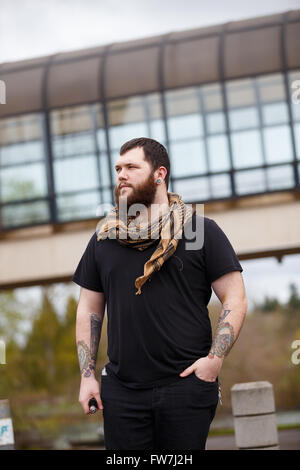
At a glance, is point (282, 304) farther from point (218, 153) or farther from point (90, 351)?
point (90, 351)

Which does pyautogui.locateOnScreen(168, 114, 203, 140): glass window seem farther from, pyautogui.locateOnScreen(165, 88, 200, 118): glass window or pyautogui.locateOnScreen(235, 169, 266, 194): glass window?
pyautogui.locateOnScreen(235, 169, 266, 194): glass window

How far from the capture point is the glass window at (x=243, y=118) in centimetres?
1589

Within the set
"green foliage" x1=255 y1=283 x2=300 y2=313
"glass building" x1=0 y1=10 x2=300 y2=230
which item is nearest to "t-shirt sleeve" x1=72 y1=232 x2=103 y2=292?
"glass building" x1=0 y1=10 x2=300 y2=230

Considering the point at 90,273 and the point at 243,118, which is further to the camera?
the point at 243,118

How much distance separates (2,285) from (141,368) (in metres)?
12.2

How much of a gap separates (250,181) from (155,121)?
2443 mm

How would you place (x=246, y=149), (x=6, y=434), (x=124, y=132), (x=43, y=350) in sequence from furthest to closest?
(x=43, y=350), (x=124, y=132), (x=246, y=149), (x=6, y=434)

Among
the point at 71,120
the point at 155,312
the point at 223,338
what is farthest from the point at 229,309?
the point at 71,120

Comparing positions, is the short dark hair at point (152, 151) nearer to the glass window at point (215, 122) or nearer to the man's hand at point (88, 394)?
the man's hand at point (88, 394)

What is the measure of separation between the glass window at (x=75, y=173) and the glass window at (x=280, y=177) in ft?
12.4

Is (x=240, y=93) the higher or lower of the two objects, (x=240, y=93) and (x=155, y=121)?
the higher

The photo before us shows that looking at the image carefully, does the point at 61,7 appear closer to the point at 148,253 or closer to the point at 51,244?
the point at 51,244

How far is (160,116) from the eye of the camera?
16.2m

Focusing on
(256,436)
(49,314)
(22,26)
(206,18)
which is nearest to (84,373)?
(256,436)
